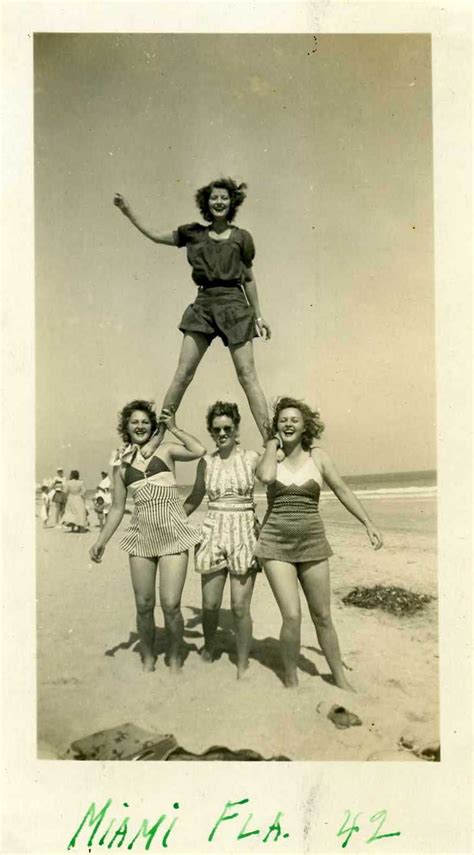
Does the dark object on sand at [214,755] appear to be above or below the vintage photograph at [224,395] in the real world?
below

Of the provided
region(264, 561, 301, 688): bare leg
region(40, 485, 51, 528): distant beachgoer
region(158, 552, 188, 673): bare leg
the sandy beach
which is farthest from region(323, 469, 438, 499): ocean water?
region(40, 485, 51, 528): distant beachgoer

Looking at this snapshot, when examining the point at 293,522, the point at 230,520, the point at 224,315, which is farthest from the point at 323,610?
the point at 224,315

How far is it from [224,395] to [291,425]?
0.72 metres

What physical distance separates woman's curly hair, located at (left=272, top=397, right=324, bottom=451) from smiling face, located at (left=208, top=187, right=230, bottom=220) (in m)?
1.42

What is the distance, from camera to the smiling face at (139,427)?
5.03 m

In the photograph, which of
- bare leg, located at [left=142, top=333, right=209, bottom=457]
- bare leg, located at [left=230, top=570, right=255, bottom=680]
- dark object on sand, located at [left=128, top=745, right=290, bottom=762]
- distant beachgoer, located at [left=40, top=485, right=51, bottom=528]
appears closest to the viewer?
dark object on sand, located at [left=128, top=745, right=290, bottom=762]

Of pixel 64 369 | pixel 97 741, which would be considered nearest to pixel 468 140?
pixel 64 369

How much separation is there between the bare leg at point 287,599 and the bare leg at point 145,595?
803 millimetres

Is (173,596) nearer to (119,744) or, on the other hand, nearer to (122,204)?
(119,744)

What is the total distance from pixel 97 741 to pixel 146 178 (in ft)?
13.4

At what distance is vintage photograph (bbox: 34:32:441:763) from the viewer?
15.7 feet

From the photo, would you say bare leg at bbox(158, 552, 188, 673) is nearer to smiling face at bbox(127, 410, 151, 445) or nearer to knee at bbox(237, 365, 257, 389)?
smiling face at bbox(127, 410, 151, 445)

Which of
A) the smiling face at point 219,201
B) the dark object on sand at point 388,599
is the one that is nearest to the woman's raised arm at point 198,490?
the dark object on sand at point 388,599

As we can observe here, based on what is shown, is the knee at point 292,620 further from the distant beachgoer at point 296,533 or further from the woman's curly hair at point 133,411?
the woman's curly hair at point 133,411
